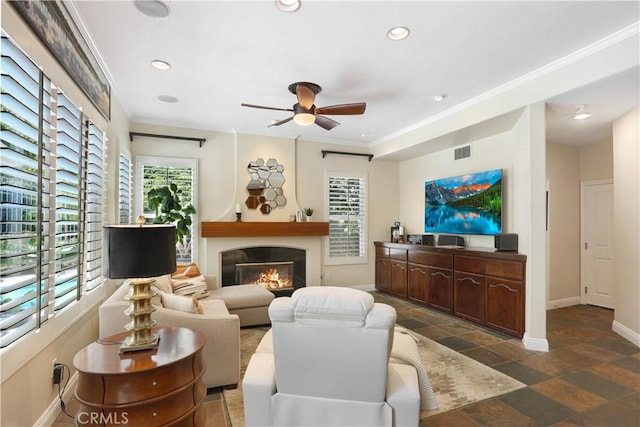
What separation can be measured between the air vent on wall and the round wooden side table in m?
4.82

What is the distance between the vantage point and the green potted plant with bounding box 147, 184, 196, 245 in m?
4.75

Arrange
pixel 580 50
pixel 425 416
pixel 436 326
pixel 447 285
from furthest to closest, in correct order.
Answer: pixel 447 285 → pixel 436 326 → pixel 580 50 → pixel 425 416

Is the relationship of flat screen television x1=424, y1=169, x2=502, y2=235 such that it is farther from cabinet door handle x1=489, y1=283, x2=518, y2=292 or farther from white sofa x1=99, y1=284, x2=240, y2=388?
white sofa x1=99, y1=284, x2=240, y2=388

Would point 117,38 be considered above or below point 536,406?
above

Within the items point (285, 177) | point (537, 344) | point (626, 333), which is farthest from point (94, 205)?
point (626, 333)

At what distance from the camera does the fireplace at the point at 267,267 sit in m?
5.49

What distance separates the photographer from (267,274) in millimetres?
5730

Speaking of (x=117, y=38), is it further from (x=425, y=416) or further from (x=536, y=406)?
(x=536, y=406)

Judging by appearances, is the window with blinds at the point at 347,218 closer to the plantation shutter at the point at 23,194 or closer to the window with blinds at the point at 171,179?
the window with blinds at the point at 171,179

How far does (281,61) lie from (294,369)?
275 cm

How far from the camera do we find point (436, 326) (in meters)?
4.36

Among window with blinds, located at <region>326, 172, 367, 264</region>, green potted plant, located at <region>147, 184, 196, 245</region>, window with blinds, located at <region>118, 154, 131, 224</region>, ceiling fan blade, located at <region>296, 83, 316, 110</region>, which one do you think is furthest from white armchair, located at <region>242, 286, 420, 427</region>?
window with blinds, located at <region>326, 172, 367, 264</region>

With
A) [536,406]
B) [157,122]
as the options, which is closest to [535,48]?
[536,406]

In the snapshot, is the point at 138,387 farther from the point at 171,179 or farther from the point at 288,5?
the point at 171,179
